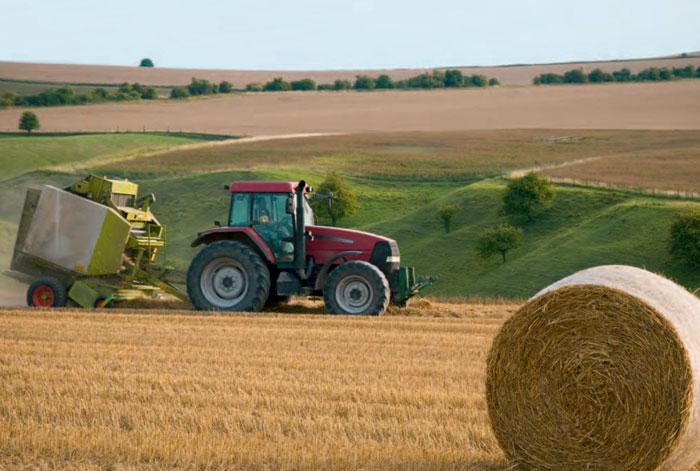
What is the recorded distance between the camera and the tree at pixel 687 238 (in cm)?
3033

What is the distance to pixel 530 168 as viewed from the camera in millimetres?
46906

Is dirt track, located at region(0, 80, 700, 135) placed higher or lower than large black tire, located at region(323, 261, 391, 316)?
higher

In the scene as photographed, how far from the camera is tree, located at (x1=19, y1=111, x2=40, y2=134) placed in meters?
60.8

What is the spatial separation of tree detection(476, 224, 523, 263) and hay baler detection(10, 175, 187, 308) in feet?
58.2

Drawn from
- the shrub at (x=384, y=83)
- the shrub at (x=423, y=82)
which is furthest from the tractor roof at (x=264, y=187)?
the shrub at (x=384, y=83)

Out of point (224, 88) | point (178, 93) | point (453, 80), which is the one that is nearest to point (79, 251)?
point (178, 93)

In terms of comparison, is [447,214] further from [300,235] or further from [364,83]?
[364,83]

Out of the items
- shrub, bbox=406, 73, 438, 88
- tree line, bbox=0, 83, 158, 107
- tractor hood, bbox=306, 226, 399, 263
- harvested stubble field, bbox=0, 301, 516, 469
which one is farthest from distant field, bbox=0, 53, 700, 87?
harvested stubble field, bbox=0, 301, 516, 469

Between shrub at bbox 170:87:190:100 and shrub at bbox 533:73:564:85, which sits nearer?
shrub at bbox 170:87:190:100

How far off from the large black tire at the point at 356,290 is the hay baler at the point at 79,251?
2.66 metres

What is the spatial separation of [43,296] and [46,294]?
6cm

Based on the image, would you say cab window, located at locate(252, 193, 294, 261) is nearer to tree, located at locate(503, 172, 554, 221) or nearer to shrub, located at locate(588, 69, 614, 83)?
tree, located at locate(503, 172, 554, 221)

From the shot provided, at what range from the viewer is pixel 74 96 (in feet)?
251

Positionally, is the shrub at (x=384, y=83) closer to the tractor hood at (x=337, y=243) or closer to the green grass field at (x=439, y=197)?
the green grass field at (x=439, y=197)
